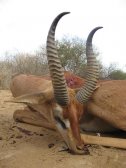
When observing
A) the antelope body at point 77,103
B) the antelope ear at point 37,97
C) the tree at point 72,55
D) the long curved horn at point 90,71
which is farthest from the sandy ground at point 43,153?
the tree at point 72,55

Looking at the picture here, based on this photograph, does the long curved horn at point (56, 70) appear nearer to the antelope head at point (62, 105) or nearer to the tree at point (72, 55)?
the antelope head at point (62, 105)

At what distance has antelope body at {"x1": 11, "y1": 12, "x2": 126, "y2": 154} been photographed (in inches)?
188

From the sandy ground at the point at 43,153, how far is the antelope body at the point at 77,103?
15 cm

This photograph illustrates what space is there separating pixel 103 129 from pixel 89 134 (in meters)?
0.22

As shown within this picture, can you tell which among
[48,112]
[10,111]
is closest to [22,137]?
[48,112]

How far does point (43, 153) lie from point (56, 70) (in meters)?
0.96

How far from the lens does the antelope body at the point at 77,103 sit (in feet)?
15.7

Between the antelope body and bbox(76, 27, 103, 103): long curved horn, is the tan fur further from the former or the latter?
bbox(76, 27, 103, 103): long curved horn

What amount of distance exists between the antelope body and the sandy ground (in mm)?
154

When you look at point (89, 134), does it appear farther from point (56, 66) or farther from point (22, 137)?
point (56, 66)

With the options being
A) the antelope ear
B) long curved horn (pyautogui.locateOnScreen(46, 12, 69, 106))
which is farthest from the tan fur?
long curved horn (pyautogui.locateOnScreen(46, 12, 69, 106))

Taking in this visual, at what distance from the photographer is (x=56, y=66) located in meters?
4.76

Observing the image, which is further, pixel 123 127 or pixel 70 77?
pixel 70 77

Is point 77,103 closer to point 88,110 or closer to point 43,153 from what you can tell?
point 88,110
